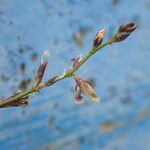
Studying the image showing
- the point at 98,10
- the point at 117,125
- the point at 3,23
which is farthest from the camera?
the point at 117,125

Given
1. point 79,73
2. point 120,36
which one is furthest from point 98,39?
point 79,73

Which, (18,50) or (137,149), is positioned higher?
(18,50)

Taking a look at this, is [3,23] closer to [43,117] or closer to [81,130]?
[43,117]

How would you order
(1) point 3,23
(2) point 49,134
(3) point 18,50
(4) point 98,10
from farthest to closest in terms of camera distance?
(2) point 49,134
(4) point 98,10
(3) point 18,50
(1) point 3,23

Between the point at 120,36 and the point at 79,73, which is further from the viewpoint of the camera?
the point at 79,73

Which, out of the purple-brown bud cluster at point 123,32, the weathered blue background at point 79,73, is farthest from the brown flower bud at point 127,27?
the weathered blue background at point 79,73

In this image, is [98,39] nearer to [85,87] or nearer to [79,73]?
[85,87]

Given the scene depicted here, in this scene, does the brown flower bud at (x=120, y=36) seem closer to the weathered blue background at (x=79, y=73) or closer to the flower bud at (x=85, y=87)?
the flower bud at (x=85, y=87)

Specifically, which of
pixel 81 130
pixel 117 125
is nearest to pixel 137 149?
pixel 117 125

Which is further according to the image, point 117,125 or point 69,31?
point 117,125
